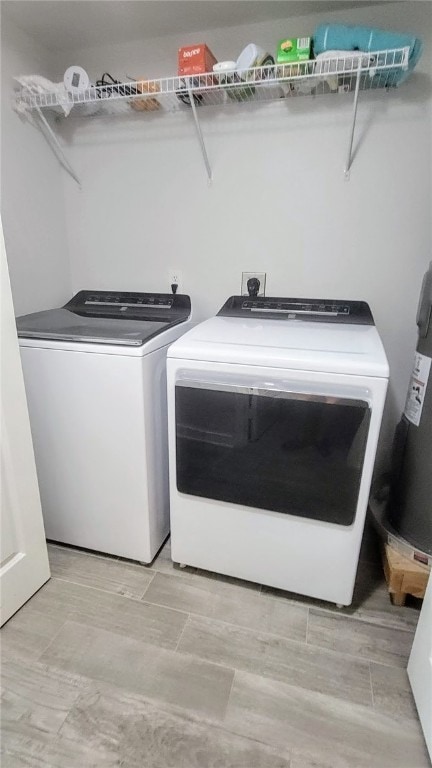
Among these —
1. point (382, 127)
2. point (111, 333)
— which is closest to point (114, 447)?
point (111, 333)

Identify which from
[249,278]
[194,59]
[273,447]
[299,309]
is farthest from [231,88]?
[273,447]

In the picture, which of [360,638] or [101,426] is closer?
[360,638]

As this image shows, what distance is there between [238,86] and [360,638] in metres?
1.96

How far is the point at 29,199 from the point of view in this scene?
5.66 ft

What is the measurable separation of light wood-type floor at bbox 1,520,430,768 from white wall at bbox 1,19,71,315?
1273mm

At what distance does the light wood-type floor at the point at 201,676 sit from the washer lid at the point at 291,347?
87cm

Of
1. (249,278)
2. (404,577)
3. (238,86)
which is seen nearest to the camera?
(404,577)

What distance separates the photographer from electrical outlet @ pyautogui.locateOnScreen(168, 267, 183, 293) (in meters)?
1.87

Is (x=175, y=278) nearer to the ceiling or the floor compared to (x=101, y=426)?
nearer to the ceiling

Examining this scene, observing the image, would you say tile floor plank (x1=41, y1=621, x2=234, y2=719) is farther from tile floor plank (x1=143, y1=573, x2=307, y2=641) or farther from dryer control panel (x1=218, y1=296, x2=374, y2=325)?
dryer control panel (x1=218, y1=296, x2=374, y2=325)

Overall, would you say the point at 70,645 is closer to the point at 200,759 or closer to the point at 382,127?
the point at 200,759

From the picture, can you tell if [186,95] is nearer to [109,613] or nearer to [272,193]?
[272,193]

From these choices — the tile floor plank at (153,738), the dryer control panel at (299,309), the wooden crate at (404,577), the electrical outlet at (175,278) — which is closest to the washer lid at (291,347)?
the dryer control panel at (299,309)

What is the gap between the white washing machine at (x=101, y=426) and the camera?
130 centimetres
